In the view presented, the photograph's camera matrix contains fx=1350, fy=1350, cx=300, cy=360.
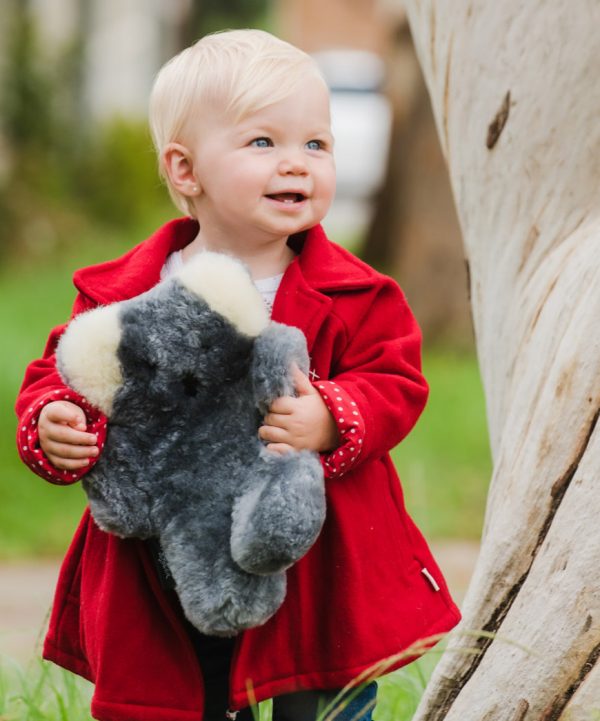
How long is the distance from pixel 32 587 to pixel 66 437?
13.1 ft

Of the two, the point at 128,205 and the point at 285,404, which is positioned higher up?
the point at 285,404

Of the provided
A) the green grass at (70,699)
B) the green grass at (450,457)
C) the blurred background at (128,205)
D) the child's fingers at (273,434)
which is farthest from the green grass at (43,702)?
the green grass at (450,457)

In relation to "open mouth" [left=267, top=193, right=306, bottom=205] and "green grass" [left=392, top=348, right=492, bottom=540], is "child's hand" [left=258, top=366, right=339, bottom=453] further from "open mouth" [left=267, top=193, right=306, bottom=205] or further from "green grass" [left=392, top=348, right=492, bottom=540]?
"green grass" [left=392, top=348, right=492, bottom=540]

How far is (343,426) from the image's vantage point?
7.68 feet

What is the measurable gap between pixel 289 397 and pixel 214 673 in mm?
668

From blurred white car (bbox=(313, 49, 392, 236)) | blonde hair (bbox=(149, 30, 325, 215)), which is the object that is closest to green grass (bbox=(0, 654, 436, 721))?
blonde hair (bbox=(149, 30, 325, 215))

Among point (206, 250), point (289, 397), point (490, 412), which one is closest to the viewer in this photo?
point (289, 397)

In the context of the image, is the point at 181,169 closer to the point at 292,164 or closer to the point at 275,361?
the point at 292,164

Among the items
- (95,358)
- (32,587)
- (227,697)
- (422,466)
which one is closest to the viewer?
(95,358)

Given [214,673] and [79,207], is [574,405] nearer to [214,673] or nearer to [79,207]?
[214,673]

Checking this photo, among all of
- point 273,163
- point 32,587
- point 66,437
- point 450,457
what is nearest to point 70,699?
point 66,437

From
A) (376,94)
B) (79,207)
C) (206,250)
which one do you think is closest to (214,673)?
(206,250)

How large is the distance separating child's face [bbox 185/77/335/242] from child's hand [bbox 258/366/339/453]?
0.32 metres

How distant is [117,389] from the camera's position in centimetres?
234
